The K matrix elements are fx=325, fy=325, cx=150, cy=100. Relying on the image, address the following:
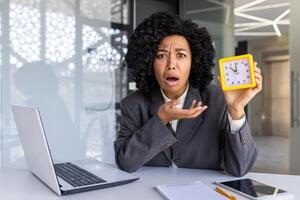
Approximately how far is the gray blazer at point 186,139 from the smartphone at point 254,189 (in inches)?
4.9

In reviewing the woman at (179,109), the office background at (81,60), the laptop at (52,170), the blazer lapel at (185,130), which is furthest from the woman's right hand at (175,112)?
the office background at (81,60)

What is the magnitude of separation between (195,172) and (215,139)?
7.6 inches

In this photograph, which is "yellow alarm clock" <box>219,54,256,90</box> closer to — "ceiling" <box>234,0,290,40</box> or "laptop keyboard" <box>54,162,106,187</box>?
"laptop keyboard" <box>54,162,106,187</box>

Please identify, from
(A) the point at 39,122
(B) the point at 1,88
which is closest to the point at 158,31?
(A) the point at 39,122

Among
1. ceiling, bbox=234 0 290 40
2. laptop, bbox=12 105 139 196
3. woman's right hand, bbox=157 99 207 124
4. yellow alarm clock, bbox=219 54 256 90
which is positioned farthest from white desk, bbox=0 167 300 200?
ceiling, bbox=234 0 290 40

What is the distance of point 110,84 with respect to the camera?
3490 mm

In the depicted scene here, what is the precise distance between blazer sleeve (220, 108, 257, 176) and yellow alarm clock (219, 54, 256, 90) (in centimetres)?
15

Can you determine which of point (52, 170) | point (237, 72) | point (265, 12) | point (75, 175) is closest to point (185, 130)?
point (237, 72)

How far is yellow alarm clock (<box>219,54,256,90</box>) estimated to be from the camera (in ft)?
3.22

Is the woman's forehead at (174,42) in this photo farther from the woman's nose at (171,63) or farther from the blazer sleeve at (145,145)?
the blazer sleeve at (145,145)

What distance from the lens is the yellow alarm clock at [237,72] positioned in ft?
3.22

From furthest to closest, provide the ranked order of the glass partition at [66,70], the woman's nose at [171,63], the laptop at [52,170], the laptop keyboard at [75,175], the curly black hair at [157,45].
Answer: the glass partition at [66,70] < the curly black hair at [157,45] < the woman's nose at [171,63] < the laptop keyboard at [75,175] < the laptop at [52,170]

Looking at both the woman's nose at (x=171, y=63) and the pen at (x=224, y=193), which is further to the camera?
the woman's nose at (x=171, y=63)

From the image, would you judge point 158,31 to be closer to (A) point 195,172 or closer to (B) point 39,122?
(A) point 195,172
